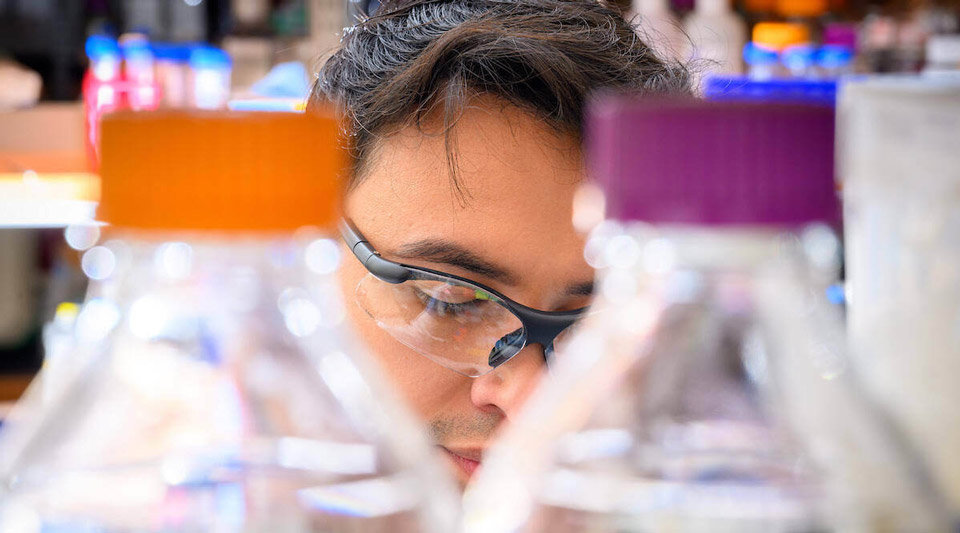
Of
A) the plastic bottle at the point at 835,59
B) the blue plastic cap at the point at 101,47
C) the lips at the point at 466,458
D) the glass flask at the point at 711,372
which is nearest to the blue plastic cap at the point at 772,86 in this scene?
the lips at the point at 466,458

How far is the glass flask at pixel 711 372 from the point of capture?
0.32 meters

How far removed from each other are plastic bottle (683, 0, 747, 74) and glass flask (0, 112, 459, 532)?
2.87 meters


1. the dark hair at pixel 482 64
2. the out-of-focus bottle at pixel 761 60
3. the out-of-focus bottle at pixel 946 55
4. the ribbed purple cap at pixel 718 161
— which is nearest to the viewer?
the ribbed purple cap at pixel 718 161

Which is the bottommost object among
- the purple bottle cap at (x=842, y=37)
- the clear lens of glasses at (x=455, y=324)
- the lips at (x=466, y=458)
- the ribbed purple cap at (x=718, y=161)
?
the purple bottle cap at (x=842, y=37)

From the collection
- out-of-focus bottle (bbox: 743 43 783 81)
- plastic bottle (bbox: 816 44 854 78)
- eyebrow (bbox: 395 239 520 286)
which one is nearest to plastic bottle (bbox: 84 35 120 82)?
out-of-focus bottle (bbox: 743 43 783 81)

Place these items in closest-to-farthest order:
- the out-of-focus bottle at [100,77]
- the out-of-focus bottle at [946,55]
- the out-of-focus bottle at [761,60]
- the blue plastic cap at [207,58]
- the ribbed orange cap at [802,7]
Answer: the out-of-focus bottle at [946,55] → the out-of-focus bottle at [100,77] → the out-of-focus bottle at [761,60] → the blue plastic cap at [207,58] → the ribbed orange cap at [802,7]

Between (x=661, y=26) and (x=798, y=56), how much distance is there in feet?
3.12

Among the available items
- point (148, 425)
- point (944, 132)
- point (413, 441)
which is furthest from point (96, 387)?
point (944, 132)

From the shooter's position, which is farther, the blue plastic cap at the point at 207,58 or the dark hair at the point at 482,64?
the blue plastic cap at the point at 207,58

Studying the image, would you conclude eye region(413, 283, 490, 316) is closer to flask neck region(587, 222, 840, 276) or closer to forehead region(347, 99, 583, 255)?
forehead region(347, 99, 583, 255)

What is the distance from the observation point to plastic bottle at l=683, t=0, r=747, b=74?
10.3 ft

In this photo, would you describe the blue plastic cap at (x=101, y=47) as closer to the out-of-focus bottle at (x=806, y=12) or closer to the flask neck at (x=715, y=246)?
the out-of-focus bottle at (x=806, y=12)

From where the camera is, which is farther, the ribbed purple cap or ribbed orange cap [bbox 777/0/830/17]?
ribbed orange cap [bbox 777/0/830/17]

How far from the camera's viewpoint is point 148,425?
407 millimetres
